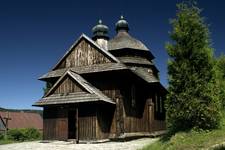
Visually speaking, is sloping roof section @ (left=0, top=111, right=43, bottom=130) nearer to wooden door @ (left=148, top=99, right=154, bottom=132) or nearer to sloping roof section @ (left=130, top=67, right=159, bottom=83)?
sloping roof section @ (left=130, top=67, right=159, bottom=83)

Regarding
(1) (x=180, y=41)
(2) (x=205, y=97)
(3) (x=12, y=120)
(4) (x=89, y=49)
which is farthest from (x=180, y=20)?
(3) (x=12, y=120)

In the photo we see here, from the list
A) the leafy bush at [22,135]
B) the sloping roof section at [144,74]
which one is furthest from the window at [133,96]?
the leafy bush at [22,135]

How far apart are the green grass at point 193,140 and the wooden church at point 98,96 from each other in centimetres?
766

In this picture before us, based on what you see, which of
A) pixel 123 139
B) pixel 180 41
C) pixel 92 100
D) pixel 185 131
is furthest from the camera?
pixel 123 139

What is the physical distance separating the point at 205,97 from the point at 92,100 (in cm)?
830

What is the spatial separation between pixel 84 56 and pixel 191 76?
1158 centimetres

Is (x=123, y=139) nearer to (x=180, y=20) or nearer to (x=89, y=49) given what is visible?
(x=89, y=49)

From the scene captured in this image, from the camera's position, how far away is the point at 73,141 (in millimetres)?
25656

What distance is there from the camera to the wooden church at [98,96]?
25.6 metres

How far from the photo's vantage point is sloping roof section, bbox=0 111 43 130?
6322cm

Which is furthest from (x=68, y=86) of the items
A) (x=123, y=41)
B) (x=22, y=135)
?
(x=22, y=135)

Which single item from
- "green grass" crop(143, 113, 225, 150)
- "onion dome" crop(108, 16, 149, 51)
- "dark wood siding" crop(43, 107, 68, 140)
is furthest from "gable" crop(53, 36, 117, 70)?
"green grass" crop(143, 113, 225, 150)

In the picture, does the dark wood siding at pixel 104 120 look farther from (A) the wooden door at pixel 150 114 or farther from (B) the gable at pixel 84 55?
(A) the wooden door at pixel 150 114

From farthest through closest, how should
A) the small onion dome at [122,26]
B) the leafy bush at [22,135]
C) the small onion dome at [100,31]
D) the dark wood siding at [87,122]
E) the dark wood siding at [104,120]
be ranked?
the leafy bush at [22,135] → the small onion dome at [100,31] → the small onion dome at [122,26] → the dark wood siding at [104,120] → the dark wood siding at [87,122]
